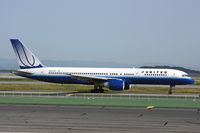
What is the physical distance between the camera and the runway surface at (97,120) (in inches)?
701

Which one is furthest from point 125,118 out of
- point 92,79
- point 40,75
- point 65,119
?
point 40,75

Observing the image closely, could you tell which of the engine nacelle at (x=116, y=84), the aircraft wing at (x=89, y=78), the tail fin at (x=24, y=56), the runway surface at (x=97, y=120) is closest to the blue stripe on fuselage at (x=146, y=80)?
the aircraft wing at (x=89, y=78)

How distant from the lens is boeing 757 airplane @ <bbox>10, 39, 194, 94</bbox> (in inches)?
1758

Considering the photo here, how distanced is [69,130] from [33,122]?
3.21 meters

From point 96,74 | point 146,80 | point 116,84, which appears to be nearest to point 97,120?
point 116,84

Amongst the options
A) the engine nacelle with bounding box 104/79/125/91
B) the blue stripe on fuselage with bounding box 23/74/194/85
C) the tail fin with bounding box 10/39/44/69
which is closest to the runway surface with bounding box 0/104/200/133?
the engine nacelle with bounding box 104/79/125/91

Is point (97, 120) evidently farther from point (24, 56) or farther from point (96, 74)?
point (24, 56)

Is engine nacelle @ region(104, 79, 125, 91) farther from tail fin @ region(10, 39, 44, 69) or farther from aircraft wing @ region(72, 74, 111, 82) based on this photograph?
tail fin @ region(10, 39, 44, 69)

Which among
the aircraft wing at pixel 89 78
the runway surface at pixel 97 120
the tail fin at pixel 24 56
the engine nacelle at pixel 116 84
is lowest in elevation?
the runway surface at pixel 97 120

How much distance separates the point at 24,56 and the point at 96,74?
1088 centimetres

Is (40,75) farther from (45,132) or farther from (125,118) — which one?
(45,132)

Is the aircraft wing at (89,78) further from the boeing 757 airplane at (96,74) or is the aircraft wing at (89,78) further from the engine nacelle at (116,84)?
the engine nacelle at (116,84)

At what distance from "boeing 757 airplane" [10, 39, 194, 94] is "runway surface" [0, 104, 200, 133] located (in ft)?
58.7

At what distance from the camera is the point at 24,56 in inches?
1874
